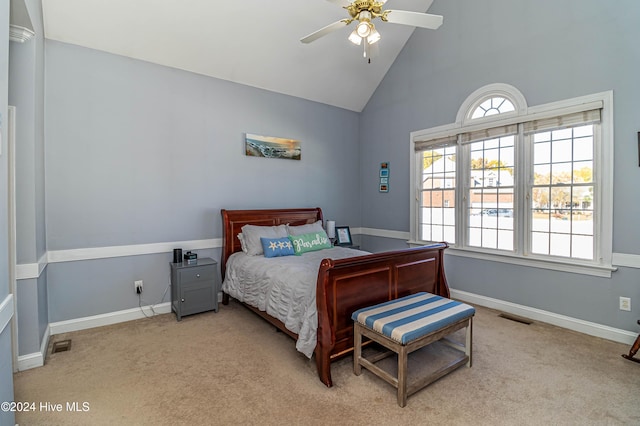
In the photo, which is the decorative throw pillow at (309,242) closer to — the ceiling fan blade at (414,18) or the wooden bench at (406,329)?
the wooden bench at (406,329)

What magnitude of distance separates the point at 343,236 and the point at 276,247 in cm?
170

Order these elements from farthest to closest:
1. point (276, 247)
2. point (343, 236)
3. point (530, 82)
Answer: point (343, 236) < point (276, 247) < point (530, 82)

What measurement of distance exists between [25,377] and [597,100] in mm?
5656

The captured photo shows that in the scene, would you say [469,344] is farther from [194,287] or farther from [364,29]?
[194,287]

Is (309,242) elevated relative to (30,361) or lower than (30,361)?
elevated

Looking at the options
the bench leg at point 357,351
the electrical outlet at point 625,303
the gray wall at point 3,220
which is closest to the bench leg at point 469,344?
the bench leg at point 357,351

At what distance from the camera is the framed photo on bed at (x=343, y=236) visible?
525 centimetres

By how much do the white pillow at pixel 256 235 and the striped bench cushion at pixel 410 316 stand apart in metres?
1.85

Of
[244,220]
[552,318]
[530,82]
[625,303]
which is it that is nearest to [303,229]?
[244,220]

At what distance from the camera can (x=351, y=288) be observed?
258 centimetres

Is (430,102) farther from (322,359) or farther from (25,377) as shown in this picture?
(25,377)

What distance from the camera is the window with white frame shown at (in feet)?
10.6

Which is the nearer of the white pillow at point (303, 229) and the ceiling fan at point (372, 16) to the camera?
the ceiling fan at point (372, 16)

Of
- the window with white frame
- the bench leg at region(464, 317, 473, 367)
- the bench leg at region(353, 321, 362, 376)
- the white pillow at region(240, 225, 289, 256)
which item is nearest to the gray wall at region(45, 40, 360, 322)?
the white pillow at region(240, 225, 289, 256)
